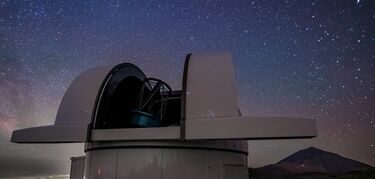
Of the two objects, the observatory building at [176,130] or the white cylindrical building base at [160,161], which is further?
the white cylindrical building base at [160,161]

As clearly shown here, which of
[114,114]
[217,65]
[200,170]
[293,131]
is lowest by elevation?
[200,170]

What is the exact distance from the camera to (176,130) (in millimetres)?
6156

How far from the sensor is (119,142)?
22.7 ft

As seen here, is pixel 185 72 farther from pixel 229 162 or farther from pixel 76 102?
pixel 76 102

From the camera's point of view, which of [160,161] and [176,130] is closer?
[176,130]

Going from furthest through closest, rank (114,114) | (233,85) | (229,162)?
(114,114), (229,162), (233,85)

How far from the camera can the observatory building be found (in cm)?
557

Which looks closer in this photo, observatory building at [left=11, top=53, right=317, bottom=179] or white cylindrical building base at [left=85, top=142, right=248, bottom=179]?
observatory building at [left=11, top=53, right=317, bottom=179]

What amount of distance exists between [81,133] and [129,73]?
2.87 m

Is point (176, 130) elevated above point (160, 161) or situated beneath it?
elevated above

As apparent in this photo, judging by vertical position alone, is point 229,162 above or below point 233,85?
below

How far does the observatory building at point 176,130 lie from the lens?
5566mm

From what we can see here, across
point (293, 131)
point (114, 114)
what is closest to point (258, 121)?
point (293, 131)

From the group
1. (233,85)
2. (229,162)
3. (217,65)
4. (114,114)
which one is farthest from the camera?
(114,114)
